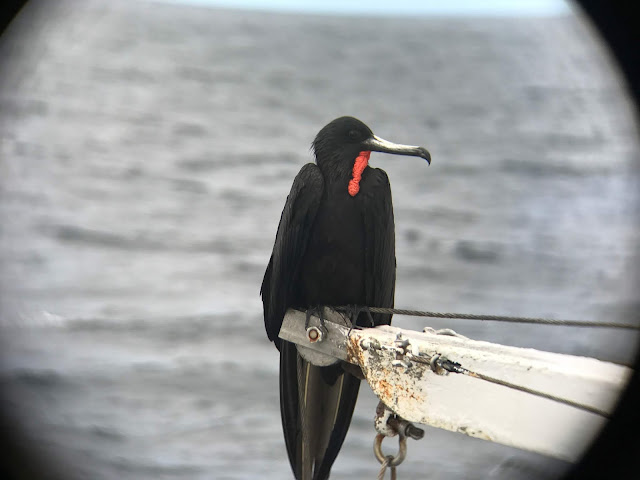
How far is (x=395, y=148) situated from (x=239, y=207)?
18607 millimetres

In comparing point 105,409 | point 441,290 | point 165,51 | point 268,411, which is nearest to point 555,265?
point 441,290

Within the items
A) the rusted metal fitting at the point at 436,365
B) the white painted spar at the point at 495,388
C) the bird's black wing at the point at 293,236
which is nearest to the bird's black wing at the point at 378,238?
the bird's black wing at the point at 293,236

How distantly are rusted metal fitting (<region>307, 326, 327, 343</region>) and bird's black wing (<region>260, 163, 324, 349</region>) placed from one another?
0.94ft

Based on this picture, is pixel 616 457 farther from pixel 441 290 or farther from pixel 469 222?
pixel 469 222

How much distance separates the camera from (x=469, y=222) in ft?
66.9

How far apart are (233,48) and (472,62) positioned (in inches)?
485

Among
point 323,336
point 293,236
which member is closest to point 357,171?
point 293,236

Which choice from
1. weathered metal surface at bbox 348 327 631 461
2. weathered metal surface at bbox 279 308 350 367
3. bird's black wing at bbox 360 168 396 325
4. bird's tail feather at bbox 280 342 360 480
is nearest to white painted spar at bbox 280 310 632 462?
weathered metal surface at bbox 348 327 631 461

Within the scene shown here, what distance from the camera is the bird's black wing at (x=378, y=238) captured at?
2.47 meters

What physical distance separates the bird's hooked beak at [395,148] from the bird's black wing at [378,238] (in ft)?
0.28

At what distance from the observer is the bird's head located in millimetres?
2510

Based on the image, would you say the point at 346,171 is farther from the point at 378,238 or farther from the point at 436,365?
the point at 436,365

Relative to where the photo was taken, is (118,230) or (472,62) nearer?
(118,230)

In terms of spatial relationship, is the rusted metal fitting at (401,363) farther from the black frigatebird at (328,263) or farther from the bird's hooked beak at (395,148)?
the bird's hooked beak at (395,148)
